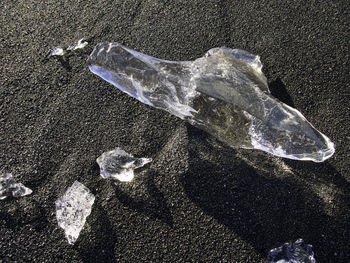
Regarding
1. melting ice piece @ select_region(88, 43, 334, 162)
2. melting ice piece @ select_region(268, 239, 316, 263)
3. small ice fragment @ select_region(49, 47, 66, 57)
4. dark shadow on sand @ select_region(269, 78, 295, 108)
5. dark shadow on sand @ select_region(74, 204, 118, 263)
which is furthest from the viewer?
small ice fragment @ select_region(49, 47, 66, 57)

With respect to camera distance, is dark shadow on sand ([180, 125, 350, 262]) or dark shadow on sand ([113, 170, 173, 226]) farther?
dark shadow on sand ([113, 170, 173, 226])

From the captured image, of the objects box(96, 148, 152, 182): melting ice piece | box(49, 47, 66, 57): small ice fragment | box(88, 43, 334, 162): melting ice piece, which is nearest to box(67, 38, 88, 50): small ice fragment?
box(49, 47, 66, 57): small ice fragment

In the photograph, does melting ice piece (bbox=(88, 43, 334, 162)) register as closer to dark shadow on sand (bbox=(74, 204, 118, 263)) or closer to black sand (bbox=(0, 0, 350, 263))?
black sand (bbox=(0, 0, 350, 263))

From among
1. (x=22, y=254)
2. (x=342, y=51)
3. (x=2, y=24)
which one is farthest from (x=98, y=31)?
(x=342, y=51)

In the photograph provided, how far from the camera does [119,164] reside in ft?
6.75

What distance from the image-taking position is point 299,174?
6.72ft

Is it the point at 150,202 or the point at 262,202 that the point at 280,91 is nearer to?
the point at 262,202

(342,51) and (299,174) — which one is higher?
(342,51)

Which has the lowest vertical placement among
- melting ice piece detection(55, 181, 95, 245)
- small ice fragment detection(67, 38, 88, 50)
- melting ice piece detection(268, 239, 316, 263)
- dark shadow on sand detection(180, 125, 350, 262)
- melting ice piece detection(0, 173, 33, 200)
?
melting ice piece detection(268, 239, 316, 263)

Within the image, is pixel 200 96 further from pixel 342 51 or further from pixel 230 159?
pixel 342 51

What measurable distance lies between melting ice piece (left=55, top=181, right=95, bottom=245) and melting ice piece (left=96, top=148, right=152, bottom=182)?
174 millimetres

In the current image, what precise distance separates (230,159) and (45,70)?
1.66m

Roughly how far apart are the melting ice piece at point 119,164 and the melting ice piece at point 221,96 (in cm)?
44

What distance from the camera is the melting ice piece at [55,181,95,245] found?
76.6 inches
